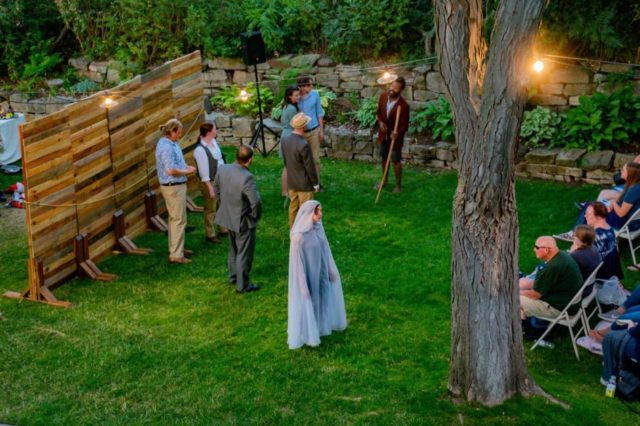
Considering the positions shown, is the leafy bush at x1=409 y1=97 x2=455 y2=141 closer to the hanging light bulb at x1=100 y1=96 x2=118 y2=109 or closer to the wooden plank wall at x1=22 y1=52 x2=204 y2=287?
the wooden plank wall at x1=22 y1=52 x2=204 y2=287

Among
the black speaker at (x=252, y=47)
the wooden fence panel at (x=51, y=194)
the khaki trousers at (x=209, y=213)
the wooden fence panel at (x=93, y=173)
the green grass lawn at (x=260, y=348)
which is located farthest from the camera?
the black speaker at (x=252, y=47)

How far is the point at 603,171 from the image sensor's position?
12172mm

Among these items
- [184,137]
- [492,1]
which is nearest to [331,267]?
[184,137]

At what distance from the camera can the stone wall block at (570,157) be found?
12.4 meters

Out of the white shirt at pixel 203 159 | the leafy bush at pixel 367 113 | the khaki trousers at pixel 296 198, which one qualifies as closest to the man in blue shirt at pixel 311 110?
the khaki trousers at pixel 296 198

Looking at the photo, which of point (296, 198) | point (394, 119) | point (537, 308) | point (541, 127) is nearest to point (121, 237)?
point (296, 198)

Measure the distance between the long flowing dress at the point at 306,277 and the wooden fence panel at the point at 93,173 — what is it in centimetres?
327

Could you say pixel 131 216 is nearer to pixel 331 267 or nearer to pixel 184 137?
pixel 184 137

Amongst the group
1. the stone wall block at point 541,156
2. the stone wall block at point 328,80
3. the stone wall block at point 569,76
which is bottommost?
the stone wall block at point 541,156

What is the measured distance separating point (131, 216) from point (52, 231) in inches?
65.5

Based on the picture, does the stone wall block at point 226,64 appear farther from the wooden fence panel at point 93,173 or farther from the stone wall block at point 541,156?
the wooden fence panel at point 93,173

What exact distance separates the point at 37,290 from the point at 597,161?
7.89 meters

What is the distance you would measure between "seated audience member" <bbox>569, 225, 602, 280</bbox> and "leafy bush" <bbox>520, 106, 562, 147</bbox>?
16.9ft

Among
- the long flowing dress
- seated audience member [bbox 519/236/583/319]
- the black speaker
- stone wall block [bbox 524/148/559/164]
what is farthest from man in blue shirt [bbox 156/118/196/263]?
stone wall block [bbox 524/148/559/164]
